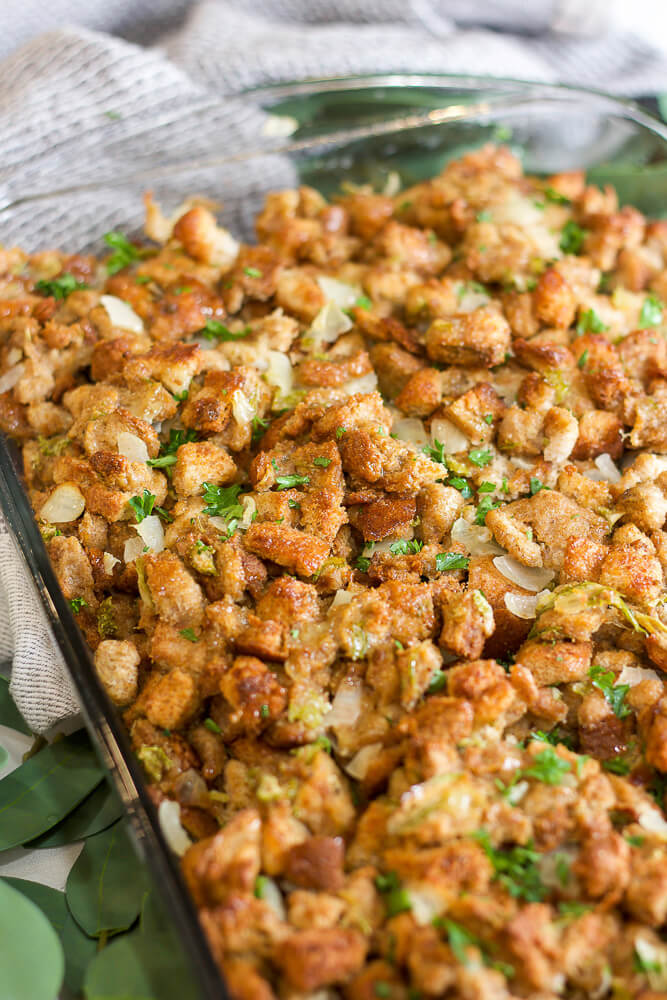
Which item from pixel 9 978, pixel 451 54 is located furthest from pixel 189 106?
pixel 9 978

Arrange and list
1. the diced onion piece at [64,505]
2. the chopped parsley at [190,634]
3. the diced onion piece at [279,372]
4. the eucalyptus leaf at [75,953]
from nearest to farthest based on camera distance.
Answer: the eucalyptus leaf at [75,953] → the chopped parsley at [190,634] → the diced onion piece at [64,505] → the diced onion piece at [279,372]

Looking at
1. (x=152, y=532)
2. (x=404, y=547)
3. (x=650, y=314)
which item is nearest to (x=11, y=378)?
(x=152, y=532)

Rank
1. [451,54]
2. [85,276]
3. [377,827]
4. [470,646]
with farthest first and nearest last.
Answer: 1. [451,54]
2. [85,276]
3. [470,646]
4. [377,827]

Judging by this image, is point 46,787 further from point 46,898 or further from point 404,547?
point 404,547

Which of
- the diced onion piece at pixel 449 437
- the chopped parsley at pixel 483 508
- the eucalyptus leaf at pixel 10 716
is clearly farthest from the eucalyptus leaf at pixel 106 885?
the diced onion piece at pixel 449 437

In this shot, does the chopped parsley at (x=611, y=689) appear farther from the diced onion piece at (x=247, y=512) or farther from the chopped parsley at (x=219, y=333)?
the chopped parsley at (x=219, y=333)

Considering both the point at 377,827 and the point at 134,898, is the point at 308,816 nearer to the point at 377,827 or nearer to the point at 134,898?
the point at 377,827

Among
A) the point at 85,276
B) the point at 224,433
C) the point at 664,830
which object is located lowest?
the point at 664,830

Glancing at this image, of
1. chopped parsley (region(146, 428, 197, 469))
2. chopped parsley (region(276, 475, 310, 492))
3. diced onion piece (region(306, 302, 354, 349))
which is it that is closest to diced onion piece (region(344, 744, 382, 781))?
chopped parsley (region(276, 475, 310, 492))
